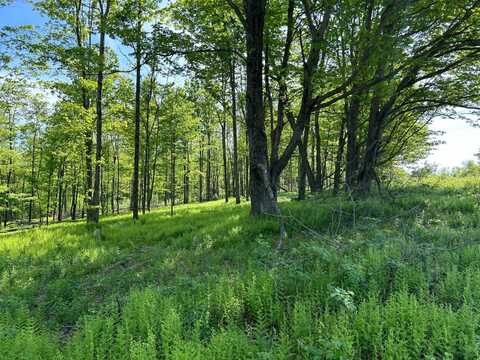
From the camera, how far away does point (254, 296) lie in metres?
3.12

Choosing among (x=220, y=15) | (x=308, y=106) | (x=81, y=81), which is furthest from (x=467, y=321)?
(x=81, y=81)

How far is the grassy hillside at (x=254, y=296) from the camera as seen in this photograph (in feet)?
7.21

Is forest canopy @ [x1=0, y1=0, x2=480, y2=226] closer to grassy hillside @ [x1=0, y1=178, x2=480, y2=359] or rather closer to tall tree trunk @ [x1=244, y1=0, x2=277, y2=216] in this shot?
tall tree trunk @ [x1=244, y1=0, x2=277, y2=216]

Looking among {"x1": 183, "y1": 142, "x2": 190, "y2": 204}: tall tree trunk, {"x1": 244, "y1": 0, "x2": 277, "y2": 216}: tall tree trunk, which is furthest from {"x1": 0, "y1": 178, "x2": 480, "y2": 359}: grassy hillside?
{"x1": 183, "y1": 142, "x2": 190, "y2": 204}: tall tree trunk

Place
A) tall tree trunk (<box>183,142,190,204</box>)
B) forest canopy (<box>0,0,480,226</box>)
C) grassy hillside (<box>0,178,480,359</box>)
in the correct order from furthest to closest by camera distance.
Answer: tall tree trunk (<box>183,142,190,204</box>) → forest canopy (<box>0,0,480,226</box>) → grassy hillside (<box>0,178,480,359</box>)

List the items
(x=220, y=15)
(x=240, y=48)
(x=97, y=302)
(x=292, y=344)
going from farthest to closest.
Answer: (x=220, y=15) < (x=240, y=48) < (x=97, y=302) < (x=292, y=344)

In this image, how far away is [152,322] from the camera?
9.21 feet

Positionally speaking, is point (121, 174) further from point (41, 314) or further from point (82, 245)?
point (41, 314)

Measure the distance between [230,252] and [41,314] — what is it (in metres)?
3.39

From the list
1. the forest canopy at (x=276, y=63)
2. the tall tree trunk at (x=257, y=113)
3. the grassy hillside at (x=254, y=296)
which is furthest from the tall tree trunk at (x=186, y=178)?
the grassy hillside at (x=254, y=296)

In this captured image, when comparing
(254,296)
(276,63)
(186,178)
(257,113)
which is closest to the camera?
(254,296)

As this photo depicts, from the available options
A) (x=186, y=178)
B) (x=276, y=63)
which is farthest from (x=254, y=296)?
(x=186, y=178)

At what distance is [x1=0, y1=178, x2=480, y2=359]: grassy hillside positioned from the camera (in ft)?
7.21

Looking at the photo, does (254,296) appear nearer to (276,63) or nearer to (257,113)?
(257,113)
